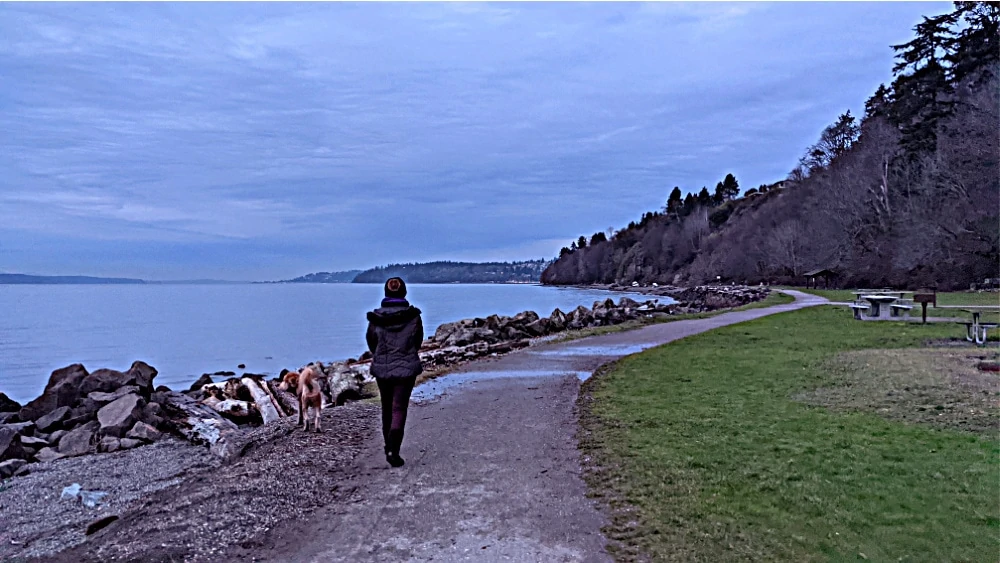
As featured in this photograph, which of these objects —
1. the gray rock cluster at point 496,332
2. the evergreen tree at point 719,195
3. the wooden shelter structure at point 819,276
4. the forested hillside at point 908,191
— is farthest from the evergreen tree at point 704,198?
the gray rock cluster at point 496,332

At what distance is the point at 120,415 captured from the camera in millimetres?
11391

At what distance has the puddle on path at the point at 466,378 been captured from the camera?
39.4ft

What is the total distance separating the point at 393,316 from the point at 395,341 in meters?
0.26

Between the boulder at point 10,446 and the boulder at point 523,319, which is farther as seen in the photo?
the boulder at point 523,319

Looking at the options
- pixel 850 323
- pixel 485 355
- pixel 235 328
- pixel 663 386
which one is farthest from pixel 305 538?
pixel 235 328

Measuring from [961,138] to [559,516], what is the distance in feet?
155

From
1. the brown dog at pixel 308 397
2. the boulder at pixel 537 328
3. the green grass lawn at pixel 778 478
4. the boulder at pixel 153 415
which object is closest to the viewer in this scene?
the green grass lawn at pixel 778 478

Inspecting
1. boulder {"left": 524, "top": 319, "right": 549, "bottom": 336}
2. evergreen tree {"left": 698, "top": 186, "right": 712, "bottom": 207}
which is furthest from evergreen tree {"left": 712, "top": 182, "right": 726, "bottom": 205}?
boulder {"left": 524, "top": 319, "right": 549, "bottom": 336}

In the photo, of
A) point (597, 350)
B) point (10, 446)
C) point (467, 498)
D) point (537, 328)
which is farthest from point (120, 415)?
point (537, 328)

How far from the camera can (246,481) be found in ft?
21.0

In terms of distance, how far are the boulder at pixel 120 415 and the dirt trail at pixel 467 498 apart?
5.12m

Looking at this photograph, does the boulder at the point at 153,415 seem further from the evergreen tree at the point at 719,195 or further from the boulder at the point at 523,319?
the evergreen tree at the point at 719,195

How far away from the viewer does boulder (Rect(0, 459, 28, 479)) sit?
9.56 m

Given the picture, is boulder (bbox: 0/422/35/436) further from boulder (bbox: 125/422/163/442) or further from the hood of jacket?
the hood of jacket
